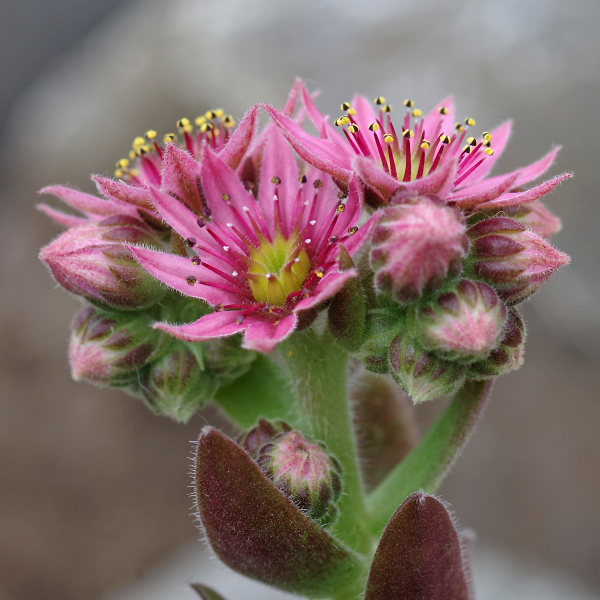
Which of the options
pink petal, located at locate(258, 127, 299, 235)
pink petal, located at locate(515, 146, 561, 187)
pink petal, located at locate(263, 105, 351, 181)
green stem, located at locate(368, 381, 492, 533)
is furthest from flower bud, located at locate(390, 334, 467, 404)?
pink petal, located at locate(515, 146, 561, 187)

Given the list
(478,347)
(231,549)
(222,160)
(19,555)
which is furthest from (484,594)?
(19,555)

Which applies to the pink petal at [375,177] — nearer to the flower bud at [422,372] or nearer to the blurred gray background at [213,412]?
the flower bud at [422,372]

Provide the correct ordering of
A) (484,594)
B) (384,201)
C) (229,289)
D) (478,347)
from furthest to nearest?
(484,594) → (229,289) → (384,201) → (478,347)

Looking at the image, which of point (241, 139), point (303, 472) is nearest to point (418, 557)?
point (303, 472)

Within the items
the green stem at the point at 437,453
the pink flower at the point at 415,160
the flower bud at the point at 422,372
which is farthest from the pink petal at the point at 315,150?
the green stem at the point at 437,453

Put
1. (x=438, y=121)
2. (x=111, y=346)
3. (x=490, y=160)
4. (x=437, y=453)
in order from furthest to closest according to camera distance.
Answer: (x=438, y=121)
(x=437, y=453)
(x=490, y=160)
(x=111, y=346)

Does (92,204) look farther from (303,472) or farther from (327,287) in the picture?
(303,472)

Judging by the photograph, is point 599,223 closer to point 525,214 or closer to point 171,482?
point 525,214
